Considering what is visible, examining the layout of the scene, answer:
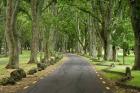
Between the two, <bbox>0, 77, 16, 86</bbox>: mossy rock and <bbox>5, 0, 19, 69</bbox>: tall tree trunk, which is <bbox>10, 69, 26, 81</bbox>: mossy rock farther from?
<bbox>5, 0, 19, 69</bbox>: tall tree trunk

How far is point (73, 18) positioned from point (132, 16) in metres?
58.2

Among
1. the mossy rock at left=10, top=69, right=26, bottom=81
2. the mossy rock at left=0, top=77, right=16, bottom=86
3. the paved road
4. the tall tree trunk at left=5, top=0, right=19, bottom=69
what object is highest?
the tall tree trunk at left=5, top=0, right=19, bottom=69

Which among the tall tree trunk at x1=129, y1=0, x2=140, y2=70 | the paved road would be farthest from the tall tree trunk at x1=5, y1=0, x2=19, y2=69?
the tall tree trunk at x1=129, y1=0, x2=140, y2=70

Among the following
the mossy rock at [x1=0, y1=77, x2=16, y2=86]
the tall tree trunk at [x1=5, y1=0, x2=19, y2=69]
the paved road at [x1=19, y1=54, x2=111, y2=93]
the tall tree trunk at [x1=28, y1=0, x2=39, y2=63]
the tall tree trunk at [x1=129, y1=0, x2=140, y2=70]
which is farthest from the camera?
the tall tree trunk at [x1=28, y1=0, x2=39, y2=63]

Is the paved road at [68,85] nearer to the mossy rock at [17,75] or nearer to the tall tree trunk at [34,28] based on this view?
the mossy rock at [17,75]

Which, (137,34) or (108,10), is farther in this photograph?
(108,10)

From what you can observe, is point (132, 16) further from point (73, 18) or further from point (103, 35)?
point (73, 18)

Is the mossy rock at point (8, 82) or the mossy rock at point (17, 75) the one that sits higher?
the mossy rock at point (17, 75)

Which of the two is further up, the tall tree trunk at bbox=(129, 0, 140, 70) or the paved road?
the tall tree trunk at bbox=(129, 0, 140, 70)

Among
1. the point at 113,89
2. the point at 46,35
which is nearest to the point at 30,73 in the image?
the point at 113,89

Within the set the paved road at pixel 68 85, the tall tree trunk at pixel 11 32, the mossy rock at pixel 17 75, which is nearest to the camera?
the paved road at pixel 68 85

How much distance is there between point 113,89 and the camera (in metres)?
18.8

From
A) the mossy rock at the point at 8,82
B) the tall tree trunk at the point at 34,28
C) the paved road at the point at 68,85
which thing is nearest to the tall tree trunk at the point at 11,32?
the paved road at the point at 68,85

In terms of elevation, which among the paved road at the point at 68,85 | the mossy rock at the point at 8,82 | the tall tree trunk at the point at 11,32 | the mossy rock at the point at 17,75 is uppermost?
the tall tree trunk at the point at 11,32
